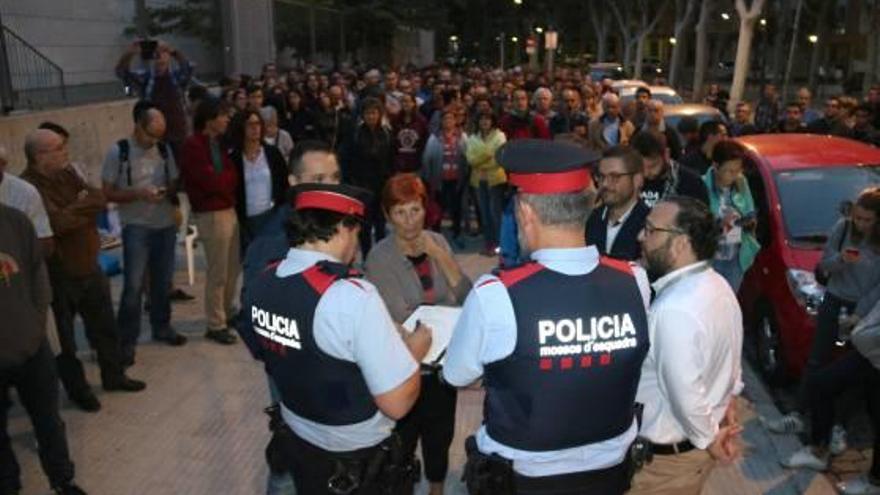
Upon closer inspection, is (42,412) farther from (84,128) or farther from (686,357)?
(84,128)

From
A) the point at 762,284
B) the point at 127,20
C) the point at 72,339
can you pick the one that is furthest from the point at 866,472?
the point at 127,20

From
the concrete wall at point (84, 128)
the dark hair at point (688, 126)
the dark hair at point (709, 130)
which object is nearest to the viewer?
the dark hair at point (709, 130)

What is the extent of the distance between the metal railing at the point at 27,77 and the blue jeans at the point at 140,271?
4.29 m

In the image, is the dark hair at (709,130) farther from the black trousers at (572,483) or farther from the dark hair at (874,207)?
the black trousers at (572,483)

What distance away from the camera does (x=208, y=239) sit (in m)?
6.53

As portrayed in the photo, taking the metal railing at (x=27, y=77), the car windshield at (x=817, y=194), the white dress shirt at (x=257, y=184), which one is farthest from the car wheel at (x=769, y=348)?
the metal railing at (x=27, y=77)

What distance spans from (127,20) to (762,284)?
13.6 meters

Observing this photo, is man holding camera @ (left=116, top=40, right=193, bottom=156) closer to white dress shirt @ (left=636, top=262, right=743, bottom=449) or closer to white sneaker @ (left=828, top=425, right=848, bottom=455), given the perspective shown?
white sneaker @ (left=828, top=425, right=848, bottom=455)

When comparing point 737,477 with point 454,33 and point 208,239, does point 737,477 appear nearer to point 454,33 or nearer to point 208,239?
point 208,239

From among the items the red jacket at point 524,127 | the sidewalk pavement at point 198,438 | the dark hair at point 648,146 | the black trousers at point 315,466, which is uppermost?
the dark hair at point 648,146

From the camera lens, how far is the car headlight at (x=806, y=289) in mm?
5430

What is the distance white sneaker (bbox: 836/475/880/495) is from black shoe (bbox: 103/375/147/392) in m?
4.62

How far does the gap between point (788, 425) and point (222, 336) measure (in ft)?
14.3

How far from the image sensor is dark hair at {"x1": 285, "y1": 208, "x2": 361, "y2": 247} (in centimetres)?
271
